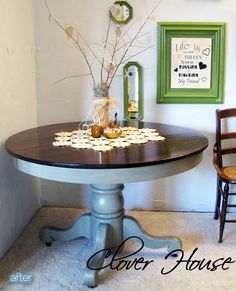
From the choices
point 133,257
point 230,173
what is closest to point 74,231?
point 133,257

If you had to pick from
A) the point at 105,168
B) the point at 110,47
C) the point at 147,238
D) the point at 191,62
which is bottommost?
the point at 147,238

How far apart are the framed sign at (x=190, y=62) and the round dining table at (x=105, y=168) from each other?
0.34 m

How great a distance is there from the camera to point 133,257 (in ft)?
7.14

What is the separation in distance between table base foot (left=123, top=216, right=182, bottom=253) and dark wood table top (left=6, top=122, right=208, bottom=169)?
0.50 meters

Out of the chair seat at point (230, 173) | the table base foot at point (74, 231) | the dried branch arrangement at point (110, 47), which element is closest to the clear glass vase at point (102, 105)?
the dried branch arrangement at point (110, 47)

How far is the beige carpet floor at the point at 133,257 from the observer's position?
6.30 ft

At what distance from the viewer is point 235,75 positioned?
8.48 ft

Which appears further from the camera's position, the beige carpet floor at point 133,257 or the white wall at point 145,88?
the white wall at point 145,88

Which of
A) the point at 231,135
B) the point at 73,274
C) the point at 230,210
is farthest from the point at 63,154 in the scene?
the point at 230,210

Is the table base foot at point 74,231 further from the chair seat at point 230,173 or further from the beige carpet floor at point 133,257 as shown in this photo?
the chair seat at point 230,173

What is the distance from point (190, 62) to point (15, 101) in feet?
3.84

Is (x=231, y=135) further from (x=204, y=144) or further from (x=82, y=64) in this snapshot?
(x=82, y=64)

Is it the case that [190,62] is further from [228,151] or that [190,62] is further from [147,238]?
[147,238]

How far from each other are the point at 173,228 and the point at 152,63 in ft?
3.64
